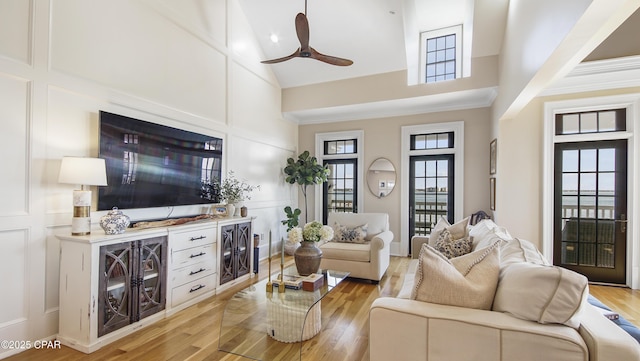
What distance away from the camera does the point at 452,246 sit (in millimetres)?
3016

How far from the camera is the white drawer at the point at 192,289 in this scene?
126 inches

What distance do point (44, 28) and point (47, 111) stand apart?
70cm

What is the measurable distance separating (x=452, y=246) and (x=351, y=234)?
1.80 m

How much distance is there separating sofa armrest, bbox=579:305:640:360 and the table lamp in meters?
3.46

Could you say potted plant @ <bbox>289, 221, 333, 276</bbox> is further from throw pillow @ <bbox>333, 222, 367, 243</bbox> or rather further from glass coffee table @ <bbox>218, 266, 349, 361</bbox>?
throw pillow @ <bbox>333, 222, 367, 243</bbox>

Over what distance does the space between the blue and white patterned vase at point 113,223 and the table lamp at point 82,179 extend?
12cm

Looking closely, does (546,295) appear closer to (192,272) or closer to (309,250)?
(309,250)

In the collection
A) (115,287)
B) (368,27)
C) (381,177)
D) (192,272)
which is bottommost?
(192,272)

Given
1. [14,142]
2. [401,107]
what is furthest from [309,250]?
[401,107]

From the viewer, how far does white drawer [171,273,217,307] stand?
10.5ft

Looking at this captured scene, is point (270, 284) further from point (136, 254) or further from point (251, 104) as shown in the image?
point (251, 104)

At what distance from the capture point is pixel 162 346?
2.50m

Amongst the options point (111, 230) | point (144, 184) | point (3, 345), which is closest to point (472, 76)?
point (144, 184)

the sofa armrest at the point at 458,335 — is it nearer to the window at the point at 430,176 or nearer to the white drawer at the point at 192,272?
the white drawer at the point at 192,272
